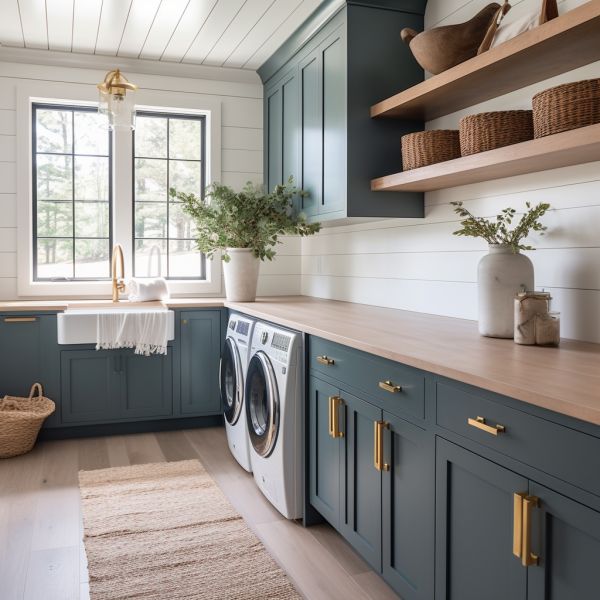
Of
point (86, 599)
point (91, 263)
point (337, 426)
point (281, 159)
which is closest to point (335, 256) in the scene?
point (281, 159)

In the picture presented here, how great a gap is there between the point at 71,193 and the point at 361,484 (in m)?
3.17

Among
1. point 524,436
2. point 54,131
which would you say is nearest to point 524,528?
point 524,436

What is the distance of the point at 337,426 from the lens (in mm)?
2436

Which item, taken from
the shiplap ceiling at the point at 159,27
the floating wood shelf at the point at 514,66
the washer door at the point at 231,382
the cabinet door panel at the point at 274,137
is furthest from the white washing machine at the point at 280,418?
the shiplap ceiling at the point at 159,27

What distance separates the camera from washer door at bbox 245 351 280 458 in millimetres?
2855

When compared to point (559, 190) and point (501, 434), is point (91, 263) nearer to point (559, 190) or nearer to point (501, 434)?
point (559, 190)

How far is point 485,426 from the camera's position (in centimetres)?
154

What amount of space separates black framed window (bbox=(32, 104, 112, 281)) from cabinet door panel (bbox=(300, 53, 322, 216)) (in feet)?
5.15

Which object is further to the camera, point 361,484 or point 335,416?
point 335,416

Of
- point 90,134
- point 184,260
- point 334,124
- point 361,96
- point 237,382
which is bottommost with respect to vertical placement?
point 237,382

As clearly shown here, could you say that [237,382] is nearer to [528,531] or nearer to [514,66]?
[514,66]

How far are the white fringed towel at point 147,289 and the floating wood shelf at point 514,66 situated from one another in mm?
2024

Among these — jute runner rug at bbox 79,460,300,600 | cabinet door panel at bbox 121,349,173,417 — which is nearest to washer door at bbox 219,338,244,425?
jute runner rug at bbox 79,460,300,600

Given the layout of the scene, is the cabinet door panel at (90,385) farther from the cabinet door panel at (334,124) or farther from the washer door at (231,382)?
the cabinet door panel at (334,124)
